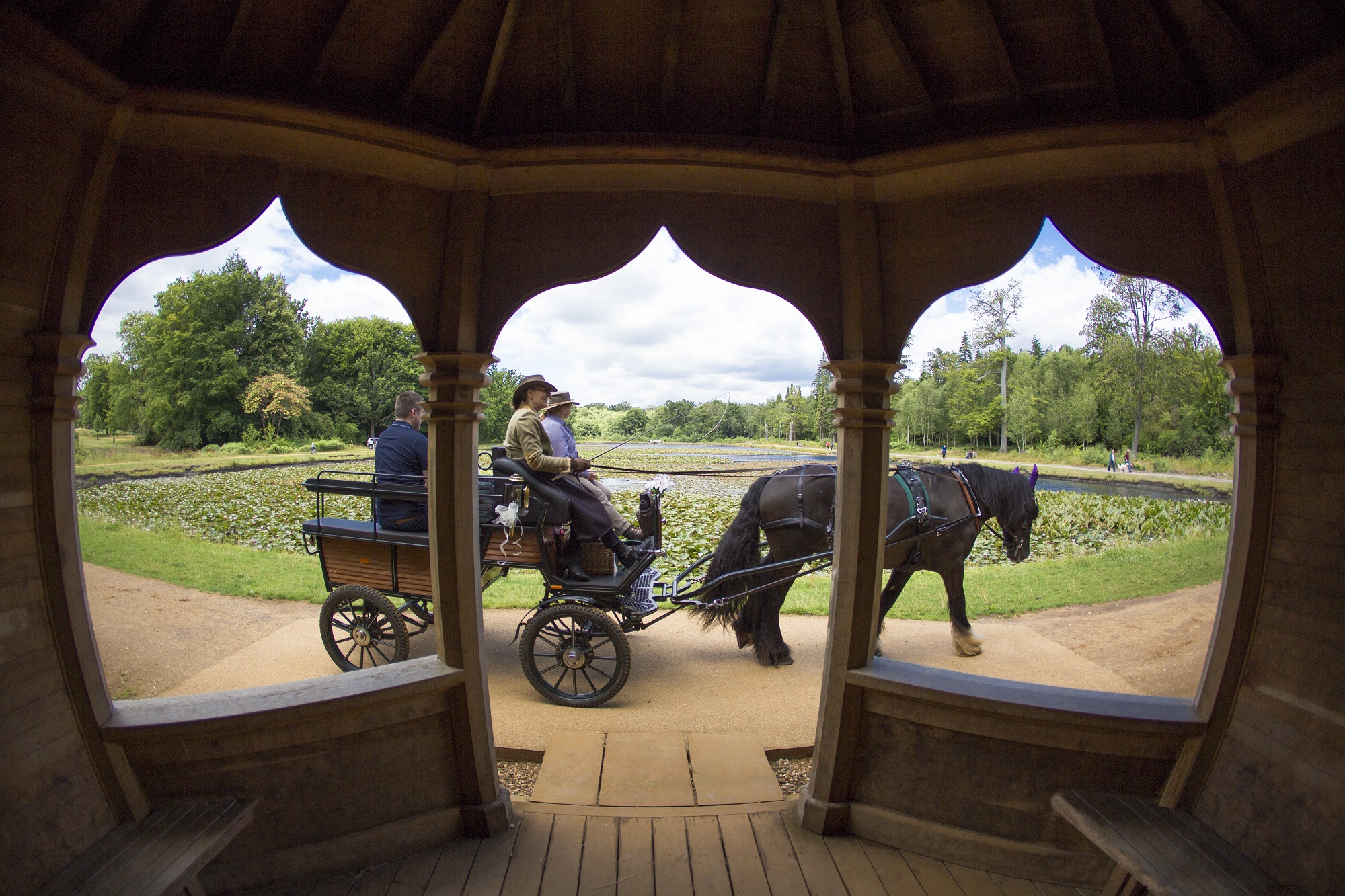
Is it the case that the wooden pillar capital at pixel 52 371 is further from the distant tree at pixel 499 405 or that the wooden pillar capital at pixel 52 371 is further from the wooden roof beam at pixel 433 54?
the distant tree at pixel 499 405

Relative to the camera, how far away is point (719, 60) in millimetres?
2219

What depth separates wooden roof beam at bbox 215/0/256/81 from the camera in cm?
189

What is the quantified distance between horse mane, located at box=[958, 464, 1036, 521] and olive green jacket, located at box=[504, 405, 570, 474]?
3.41m

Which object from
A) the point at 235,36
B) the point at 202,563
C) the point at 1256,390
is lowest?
the point at 202,563

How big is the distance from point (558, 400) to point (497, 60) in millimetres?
2782

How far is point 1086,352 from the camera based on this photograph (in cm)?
1055

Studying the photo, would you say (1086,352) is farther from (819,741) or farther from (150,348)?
(150,348)

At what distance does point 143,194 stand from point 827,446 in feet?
33.8

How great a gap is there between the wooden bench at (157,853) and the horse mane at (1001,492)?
5122 millimetres

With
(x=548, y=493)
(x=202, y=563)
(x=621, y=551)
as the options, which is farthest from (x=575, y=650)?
(x=202, y=563)

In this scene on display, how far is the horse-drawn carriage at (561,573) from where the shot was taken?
4219 mm

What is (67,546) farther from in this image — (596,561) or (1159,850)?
(1159,850)

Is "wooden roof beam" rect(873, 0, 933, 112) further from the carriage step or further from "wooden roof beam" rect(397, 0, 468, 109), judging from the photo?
the carriage step

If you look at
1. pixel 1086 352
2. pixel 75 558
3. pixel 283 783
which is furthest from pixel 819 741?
pixel 1086 352
